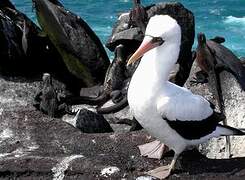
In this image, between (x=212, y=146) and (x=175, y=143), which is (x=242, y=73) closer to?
(x=212, y=146)

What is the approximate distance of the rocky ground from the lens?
7156 mm

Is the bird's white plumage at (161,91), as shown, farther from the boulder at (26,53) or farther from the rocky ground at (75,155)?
the boulder at (26,53)

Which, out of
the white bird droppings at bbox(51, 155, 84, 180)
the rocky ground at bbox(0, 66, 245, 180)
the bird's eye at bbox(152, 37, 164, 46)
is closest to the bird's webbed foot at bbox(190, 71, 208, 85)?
the rocky ground at bbox(0, 66, 245, 180)

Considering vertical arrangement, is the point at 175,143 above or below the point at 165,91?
below

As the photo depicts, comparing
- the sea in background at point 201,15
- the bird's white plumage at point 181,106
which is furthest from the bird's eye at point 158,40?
the sea in background at point 201,15

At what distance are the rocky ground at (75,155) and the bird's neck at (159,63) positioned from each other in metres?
1.14

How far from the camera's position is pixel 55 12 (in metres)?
11.5

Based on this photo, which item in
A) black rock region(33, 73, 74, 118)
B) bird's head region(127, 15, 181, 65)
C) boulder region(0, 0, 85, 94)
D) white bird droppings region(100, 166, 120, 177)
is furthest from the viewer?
boulder region(0, 0, 85, 94)

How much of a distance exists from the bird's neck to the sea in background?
16.7m

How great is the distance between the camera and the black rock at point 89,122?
909cm

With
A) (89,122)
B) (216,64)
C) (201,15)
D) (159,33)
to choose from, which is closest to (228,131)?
(159,33)

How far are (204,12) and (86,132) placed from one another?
18.5m

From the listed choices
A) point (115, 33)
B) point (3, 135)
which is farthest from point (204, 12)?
point (3, 135)

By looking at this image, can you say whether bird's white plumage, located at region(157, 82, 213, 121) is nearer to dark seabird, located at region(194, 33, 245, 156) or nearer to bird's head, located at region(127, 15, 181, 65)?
bird's head, located at region(127, 15, 181, 65)
